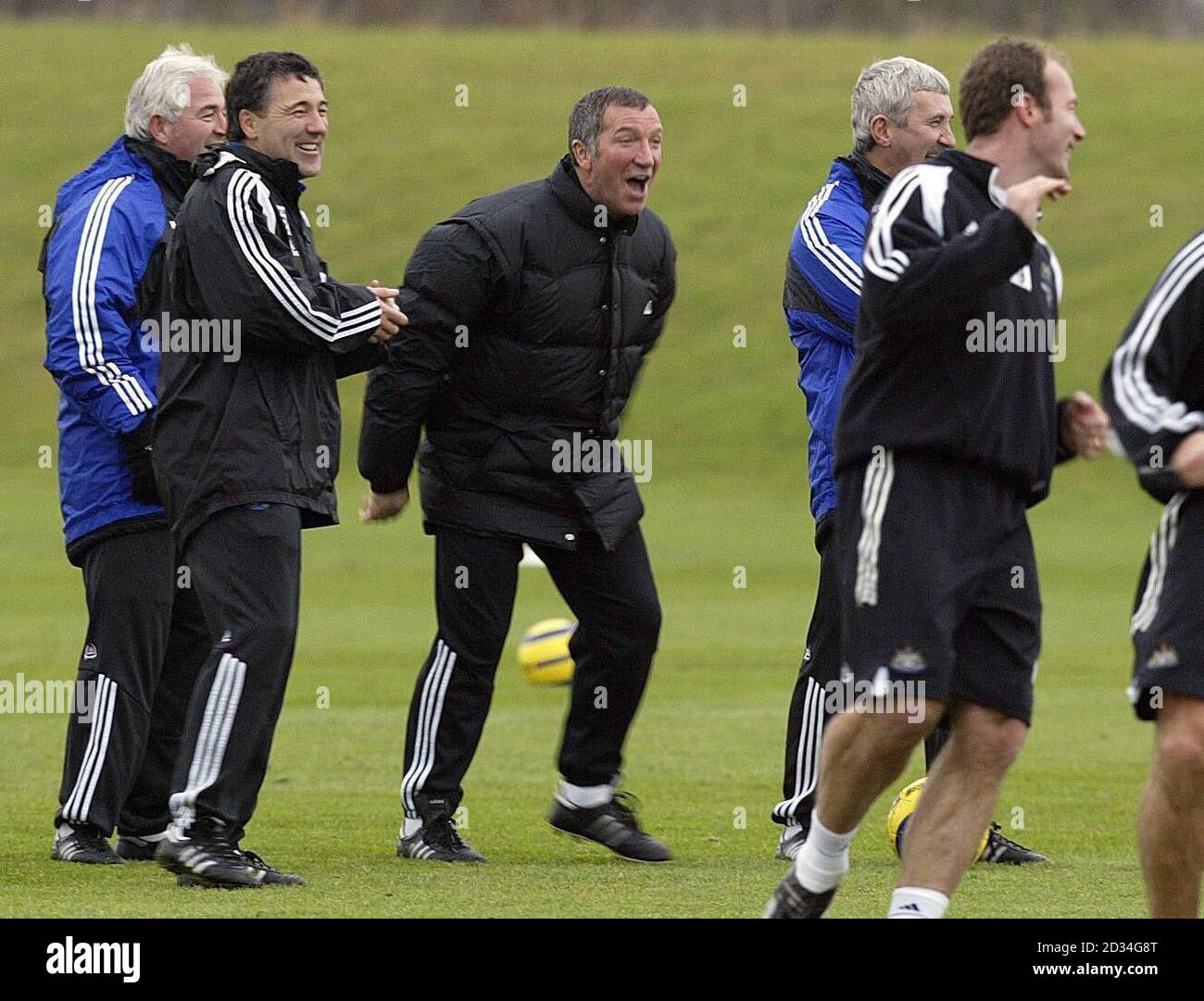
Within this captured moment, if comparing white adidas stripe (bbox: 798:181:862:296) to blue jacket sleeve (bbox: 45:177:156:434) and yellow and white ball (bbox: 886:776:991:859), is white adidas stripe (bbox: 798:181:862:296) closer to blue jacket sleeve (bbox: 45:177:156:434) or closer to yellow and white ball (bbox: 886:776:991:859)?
yellow and white ball (bbox: 886:776:991:859)

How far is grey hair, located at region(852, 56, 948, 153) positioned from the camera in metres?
7.99

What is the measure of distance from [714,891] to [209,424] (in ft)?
6.88

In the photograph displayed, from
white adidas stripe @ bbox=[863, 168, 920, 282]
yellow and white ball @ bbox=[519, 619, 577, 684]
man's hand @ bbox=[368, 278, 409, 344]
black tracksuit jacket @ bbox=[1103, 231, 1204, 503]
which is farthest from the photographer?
yellow and white ball @ bbox=[519, 619, 577, 684]

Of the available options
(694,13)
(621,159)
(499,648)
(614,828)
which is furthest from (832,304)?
(694,13)

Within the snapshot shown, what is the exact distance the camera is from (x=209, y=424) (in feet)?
23.5

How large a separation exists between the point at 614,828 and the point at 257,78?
2804 millimetres

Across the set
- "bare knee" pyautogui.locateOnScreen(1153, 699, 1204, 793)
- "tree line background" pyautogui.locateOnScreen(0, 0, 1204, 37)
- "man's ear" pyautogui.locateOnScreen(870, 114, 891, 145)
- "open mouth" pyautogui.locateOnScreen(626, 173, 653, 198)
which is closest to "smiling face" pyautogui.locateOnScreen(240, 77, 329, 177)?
"open mouth" pyautogui.locateOnScreen(626, 173, 653, 198)

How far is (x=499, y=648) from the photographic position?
823 cm

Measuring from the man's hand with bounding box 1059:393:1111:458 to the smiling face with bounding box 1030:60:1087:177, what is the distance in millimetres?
582

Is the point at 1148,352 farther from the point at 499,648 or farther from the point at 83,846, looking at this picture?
the point at 83,846

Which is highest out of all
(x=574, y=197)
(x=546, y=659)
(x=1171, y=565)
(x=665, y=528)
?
(x=574, y=197)

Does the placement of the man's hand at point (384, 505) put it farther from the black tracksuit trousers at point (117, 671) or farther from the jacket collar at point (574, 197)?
the jacket collar at point (574, 197)

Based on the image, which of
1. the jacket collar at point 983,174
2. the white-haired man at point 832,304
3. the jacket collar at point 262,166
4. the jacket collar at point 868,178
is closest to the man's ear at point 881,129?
the white-haired man at point 832,304

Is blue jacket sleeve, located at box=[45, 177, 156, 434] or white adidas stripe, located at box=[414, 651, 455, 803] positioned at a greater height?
blue jacket sleeve, located at box=[45, 177, 156, 434]
